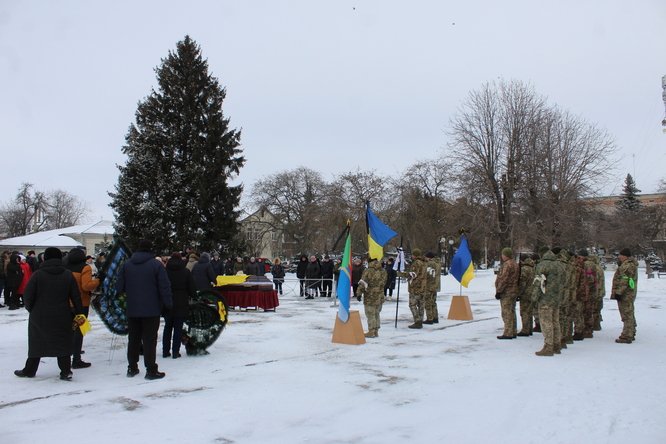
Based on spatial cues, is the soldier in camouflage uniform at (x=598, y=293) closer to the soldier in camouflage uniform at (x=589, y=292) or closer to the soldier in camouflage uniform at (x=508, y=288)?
the soldier in camouflage uniform at (x=589, y=292)

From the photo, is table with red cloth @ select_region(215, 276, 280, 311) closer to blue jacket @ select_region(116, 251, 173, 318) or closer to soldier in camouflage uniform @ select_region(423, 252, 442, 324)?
soldier in camouflage uniform @ select_region(423, 252, 442, 324)

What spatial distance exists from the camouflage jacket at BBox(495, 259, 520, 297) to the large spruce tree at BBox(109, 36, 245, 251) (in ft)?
81.8

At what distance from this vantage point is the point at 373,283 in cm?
1142

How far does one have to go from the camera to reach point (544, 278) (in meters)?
9.65

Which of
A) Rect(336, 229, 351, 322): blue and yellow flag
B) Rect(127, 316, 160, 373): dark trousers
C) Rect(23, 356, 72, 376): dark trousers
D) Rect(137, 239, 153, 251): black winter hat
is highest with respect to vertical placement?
Rect(137, 239, 153, 251): black winter hat

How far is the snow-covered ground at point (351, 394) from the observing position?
5.45 m

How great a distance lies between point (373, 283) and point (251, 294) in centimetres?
667

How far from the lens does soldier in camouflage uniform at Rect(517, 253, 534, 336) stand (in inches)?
458

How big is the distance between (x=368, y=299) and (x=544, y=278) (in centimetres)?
348

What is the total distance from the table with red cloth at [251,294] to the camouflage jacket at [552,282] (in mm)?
9212

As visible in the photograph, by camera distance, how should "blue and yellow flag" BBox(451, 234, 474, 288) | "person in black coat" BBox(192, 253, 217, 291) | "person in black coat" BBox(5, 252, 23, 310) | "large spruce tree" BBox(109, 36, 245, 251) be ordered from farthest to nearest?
"large spruce tree" BBox(109, 36, 245, 251) < "person in black coat" BBox(5, 252, 23, 310) < "blue and yellow flag" BBox(451, 234, 474, 288) < "person in black coat" BBox(192, 253, 217, 291)

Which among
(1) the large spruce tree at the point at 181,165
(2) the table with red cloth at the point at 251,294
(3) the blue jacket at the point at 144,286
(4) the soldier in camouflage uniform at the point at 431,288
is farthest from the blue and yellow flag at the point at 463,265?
(1) the large spruce tree at the point at 181,165

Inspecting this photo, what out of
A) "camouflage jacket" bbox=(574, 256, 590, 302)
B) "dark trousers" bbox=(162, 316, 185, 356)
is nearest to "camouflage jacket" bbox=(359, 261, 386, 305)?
"dark trousers" bbox=(162, 316, 185, 356)

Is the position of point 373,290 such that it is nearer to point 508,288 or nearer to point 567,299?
point 508,288
